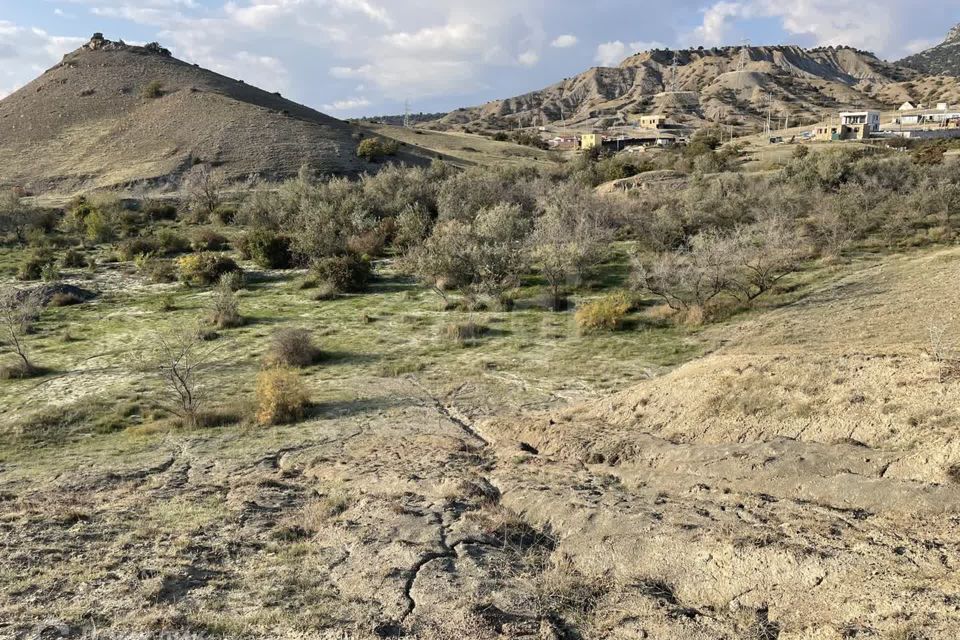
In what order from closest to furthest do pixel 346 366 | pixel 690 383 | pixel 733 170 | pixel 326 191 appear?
pixel 690 383
pixel 346 366
pixel 326 191
pixel 733 170

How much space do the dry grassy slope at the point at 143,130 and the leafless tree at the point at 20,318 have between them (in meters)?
38.5

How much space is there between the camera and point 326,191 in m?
45.7

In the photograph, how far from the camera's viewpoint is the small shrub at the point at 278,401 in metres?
13.9

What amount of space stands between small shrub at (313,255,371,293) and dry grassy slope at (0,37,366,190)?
37.0m

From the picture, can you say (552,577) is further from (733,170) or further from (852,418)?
(733,170)

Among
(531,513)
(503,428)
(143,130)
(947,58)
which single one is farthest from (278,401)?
(947,58)

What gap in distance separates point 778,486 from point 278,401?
1076 centimetres

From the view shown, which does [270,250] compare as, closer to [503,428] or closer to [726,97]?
[503,428]

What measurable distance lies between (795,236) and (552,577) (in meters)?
25.6

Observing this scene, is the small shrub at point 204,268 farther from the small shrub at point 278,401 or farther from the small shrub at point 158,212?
the small shrub at point 158,212

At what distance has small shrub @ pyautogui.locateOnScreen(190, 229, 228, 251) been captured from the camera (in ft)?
130

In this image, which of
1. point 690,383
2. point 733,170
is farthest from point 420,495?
Result: point 733,170

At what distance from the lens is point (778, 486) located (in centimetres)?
758

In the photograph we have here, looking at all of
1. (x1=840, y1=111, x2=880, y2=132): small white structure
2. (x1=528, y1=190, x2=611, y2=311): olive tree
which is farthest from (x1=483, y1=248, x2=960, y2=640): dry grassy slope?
(x1=840, y1=111, x2=880, y2=132): small white structure
